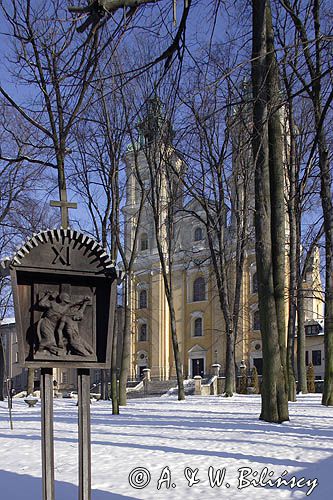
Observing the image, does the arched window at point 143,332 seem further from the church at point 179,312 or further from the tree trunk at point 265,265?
the tree trunk at point 265,265

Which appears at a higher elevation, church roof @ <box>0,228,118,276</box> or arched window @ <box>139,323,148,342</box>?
church roof @ <box>0,228,118,276</box>

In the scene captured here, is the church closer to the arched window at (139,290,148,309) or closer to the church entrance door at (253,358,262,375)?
the arched window at (139,290,148,309)

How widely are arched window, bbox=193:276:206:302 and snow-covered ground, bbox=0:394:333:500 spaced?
1686 inches

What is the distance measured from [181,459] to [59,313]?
427 cm

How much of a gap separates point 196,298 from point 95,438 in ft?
152

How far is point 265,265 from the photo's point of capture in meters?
13.7

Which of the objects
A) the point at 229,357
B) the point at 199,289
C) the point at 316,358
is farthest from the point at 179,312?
the point at 229,357

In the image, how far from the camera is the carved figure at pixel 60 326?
17.4 ft

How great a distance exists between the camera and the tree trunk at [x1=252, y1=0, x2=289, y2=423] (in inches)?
504

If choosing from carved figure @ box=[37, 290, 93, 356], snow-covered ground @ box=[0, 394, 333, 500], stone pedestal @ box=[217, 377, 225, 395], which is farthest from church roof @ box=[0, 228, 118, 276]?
Result: stone pedestal @ box=[217, 377, 225, 395]

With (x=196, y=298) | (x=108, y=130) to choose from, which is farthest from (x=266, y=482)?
(x=196, y=298)

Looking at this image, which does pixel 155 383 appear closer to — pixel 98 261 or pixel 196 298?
pixel 196 298

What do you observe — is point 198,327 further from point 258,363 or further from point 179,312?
point 258,363

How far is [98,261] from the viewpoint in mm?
5539
